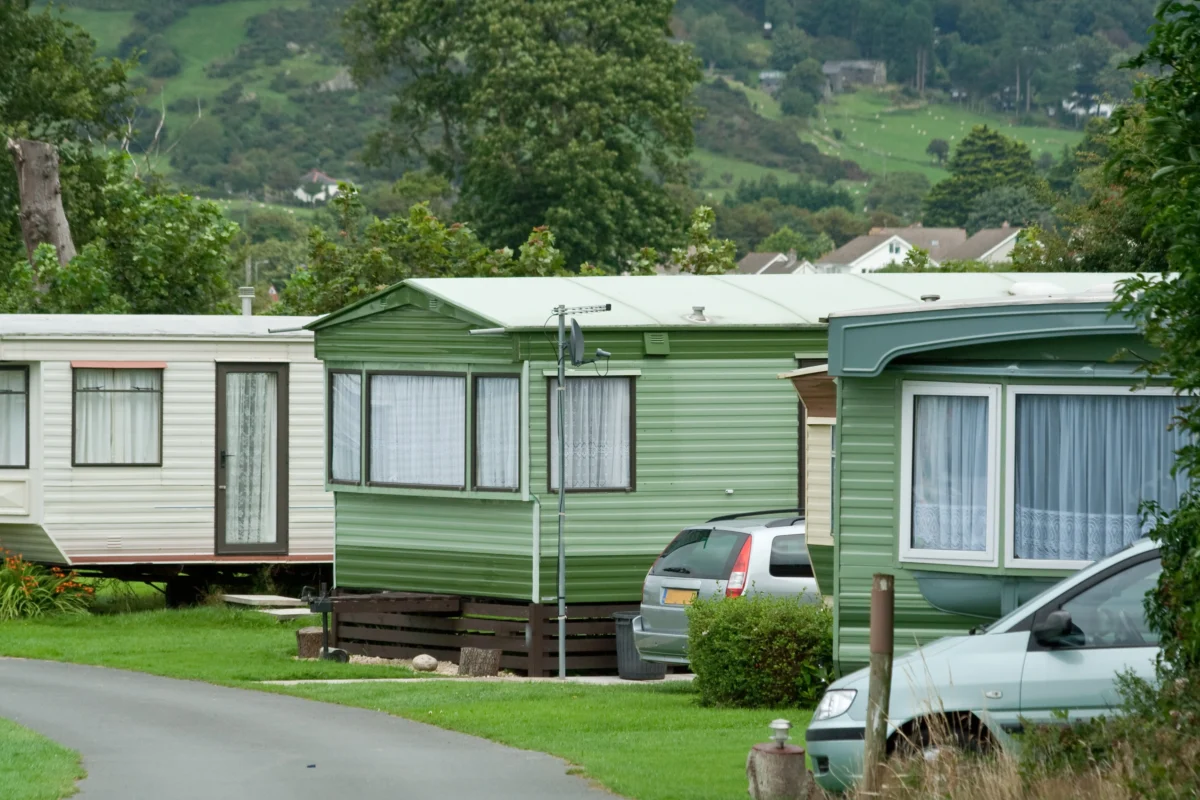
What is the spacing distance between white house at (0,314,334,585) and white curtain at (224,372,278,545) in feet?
0.05

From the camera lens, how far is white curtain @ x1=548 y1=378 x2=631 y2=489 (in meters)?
17.6

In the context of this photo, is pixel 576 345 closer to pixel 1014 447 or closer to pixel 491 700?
pixel 491 700

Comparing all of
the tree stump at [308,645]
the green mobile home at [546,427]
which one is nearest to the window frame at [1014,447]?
the green mobile home at [546,427]

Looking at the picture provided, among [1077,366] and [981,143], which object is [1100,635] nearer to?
[1077,366]

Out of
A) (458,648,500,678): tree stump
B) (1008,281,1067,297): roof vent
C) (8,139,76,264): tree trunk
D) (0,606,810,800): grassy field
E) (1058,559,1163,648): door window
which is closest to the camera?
(1058,559,1163,648): door window

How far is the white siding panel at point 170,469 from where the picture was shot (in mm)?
21078

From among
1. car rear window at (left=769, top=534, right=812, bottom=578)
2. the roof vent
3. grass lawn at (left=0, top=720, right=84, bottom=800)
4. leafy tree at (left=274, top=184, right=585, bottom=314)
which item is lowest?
grass lawn at (left=0, top=720, right=84, bottom=800)

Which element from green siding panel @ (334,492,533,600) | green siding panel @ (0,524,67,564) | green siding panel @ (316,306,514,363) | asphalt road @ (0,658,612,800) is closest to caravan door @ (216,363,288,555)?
green siding panel @ (0,524,67,564)

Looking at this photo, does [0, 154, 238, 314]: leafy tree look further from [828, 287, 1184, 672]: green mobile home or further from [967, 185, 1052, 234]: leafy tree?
[967, 185, 1052, 234]: leafy tree

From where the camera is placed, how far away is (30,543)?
21297 millimetres

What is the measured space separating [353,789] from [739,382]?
7.86 metres

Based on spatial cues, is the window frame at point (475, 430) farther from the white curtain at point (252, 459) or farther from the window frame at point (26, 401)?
the window frame at point (26, 401)

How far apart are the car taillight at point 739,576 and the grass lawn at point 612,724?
849 millimetres

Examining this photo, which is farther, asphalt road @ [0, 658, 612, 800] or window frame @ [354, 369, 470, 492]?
window frame @ [354, 369, 470, 492]
